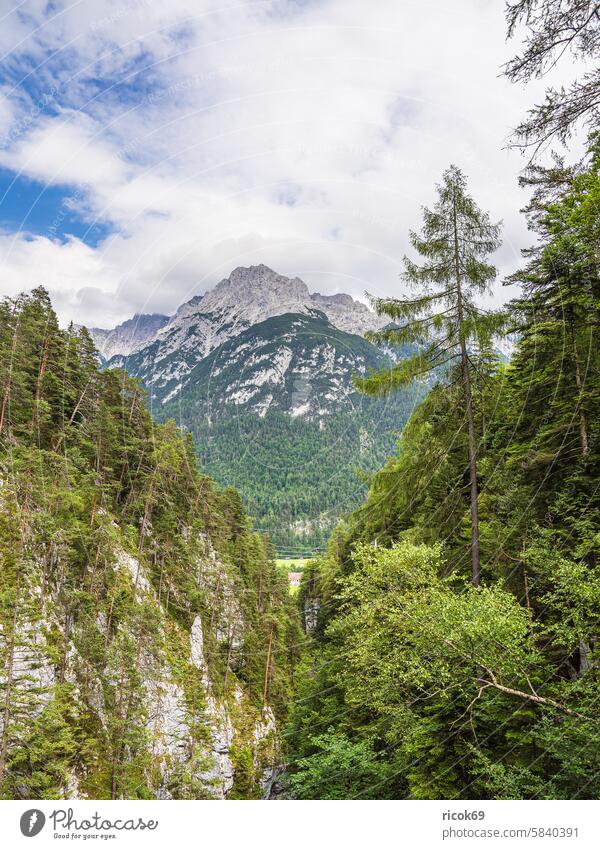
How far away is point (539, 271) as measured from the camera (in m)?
9.27

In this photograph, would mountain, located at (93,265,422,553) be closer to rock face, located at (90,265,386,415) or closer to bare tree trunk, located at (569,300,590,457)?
rock face, located at (90,265,386,415)

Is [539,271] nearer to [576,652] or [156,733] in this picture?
[576,652]

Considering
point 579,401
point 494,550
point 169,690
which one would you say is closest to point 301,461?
point 494,550

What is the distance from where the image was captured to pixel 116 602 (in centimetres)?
1653

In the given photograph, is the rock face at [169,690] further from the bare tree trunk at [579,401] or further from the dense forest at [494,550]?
the bare tree trunk at [579,401]

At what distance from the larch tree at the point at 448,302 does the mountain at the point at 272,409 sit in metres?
4.96

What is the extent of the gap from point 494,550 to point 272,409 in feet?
35.0

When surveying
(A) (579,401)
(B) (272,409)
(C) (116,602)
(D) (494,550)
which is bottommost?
(C) (116,602)

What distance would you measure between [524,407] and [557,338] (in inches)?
63.2

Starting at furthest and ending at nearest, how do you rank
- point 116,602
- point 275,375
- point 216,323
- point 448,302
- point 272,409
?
point 275,375
point 216,323
point 272,409
point 116,602
point 448,302

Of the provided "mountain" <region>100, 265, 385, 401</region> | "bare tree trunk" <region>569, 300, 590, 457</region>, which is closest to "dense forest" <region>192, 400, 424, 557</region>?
"mountain" <region>100, 265, 385, 401</region>

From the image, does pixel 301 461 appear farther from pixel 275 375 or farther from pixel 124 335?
pixel 124 335
